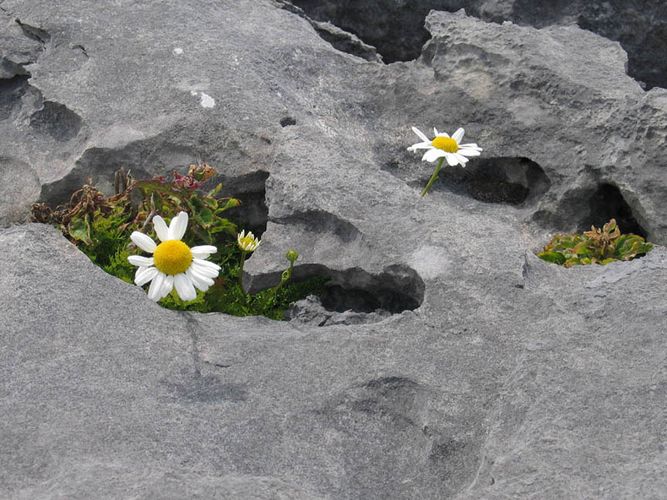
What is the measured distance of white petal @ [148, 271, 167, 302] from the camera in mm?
4082

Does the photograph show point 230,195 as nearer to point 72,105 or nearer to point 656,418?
point 72,105

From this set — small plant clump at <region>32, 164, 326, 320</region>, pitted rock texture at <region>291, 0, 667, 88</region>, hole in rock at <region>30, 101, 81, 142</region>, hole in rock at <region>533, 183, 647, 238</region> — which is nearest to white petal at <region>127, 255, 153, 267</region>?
small plant clump at <region>32, 164, 326, 320</region>

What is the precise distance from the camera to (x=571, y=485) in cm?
318

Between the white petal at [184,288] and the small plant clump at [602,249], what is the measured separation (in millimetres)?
1737

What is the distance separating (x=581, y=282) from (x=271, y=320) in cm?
128

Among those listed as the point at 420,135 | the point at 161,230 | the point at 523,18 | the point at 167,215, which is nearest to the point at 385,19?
the point at 523,18

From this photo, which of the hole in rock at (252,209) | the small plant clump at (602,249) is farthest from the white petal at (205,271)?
the small plant clump at (602,249)

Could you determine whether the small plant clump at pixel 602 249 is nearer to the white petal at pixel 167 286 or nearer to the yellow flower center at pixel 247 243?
the yellow flower center at pixel 247 243

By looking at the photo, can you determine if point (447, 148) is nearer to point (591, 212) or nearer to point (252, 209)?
point (591, 212)

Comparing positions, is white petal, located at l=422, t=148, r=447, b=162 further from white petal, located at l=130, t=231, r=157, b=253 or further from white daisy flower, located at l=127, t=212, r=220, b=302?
white petal, located at l=130, t=231, r=157, b=253

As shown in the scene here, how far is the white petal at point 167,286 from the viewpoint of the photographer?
410cm

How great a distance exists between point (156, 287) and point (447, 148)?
1701mm

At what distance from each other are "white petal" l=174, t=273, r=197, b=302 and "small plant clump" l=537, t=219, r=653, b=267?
1.74 m

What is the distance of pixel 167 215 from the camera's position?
4.76m
